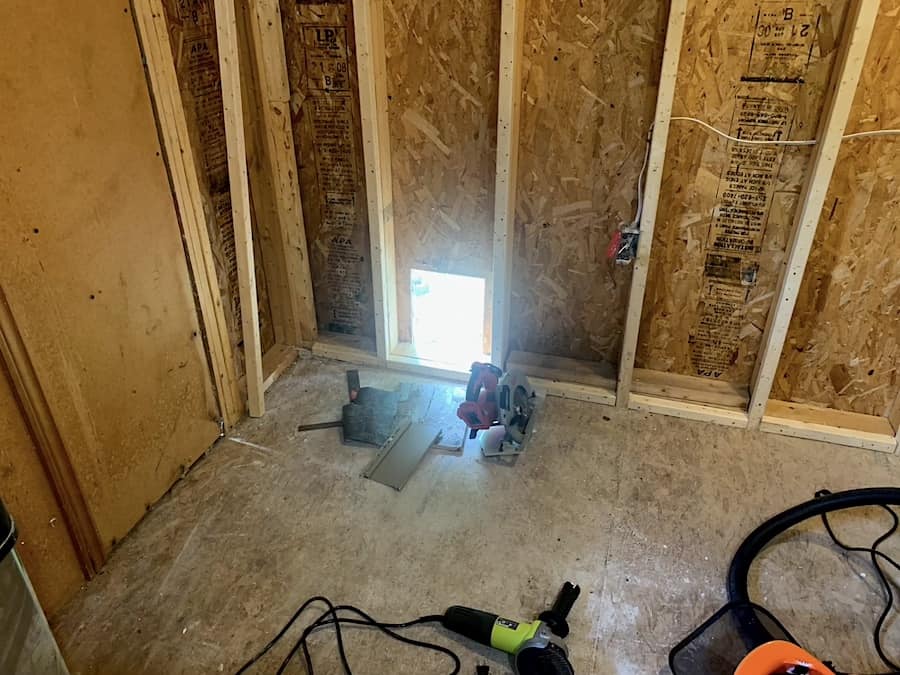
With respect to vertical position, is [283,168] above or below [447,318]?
above

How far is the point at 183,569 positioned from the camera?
1.89 m

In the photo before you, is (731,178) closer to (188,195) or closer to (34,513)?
(188,195)

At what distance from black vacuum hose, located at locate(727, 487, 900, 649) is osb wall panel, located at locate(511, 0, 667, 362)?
3.12 feet

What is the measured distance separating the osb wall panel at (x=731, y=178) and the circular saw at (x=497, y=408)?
67cm

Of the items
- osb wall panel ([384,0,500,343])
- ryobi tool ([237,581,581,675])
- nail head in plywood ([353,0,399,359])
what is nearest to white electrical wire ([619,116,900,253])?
osb wall panel ([384,0,500,343])

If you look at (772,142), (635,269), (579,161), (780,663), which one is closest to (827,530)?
Result: (780,663)

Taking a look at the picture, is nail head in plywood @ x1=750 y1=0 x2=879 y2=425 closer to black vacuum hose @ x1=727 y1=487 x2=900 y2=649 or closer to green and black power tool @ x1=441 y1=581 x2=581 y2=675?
black vacuum hose @ x1=727 y1=487 x2=900 y2=649

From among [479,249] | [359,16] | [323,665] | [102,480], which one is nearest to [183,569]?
[102,480]

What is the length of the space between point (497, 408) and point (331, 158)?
1237 mm

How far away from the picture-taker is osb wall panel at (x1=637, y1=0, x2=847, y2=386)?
6.56ft

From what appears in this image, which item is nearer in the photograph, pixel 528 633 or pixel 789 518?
pixel 528 633

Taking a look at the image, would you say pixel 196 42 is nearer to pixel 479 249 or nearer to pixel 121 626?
pixel 479 249

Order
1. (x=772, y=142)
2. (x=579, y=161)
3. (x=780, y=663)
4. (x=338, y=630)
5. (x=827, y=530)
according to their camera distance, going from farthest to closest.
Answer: (x=579, y=161)
(x=772, y=142)
(x=827, y=530)
(x=338, y=630)
(x=780, y=663)

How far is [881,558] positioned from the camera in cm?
193
